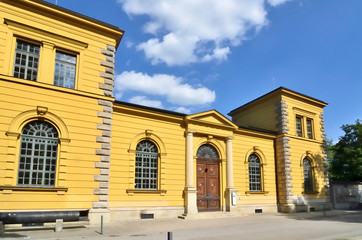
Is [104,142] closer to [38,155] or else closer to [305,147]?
[38,155]

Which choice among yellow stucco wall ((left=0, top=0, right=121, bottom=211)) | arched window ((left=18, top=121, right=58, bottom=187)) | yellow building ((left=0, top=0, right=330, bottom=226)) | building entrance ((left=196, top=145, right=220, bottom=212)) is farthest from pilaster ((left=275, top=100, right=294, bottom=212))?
arched window ((left=18, top=121, right=58, bottom=187))

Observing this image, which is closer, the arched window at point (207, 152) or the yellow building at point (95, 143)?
the yellow building at point (95, 143)

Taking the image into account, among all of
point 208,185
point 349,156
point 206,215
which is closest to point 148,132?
point 208,185

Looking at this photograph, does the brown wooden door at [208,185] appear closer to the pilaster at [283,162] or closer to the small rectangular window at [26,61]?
the pilaster at [283,162]

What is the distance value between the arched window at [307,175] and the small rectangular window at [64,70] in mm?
17414

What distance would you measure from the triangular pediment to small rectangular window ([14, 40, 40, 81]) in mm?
8078

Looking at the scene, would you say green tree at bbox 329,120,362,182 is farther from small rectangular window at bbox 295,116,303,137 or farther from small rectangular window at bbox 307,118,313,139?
small rectangular window at bbox 295,116,303,137

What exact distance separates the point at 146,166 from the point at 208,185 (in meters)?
4.16

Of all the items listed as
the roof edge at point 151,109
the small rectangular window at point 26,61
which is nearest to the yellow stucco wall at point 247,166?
the roof edge at point 151,109

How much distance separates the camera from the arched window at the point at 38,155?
38.8 ft

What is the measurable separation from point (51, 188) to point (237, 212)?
10333mm

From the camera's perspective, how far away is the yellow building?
11945 mm

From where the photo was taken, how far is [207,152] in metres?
18.0

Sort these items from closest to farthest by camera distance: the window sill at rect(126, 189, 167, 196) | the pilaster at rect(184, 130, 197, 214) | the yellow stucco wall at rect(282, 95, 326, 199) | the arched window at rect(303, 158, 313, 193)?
the window sill at rect(126, 189, 167, 196) → the pilaster at rect(184, 130, 197, 214) → the yellow stucco wall at rect(282, 95, 326, 199) → the arched window at rect(303, 158, 313, 193)
